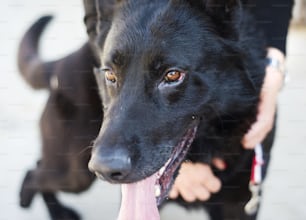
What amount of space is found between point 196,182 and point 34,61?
75cm

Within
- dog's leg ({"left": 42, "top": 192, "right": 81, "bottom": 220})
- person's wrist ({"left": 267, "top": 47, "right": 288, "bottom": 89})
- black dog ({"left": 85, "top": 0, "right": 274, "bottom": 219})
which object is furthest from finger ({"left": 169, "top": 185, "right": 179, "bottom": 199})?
dog's leg ({"left": 42, "top": 192, "right": 81, "bottom": 220})

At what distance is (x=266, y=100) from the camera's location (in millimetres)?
1697

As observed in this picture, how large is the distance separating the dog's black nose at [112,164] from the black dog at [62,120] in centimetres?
51

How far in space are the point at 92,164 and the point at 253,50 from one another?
1.79 feet

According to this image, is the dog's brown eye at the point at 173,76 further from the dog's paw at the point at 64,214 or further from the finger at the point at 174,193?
the dog's paw at the point at 64,214

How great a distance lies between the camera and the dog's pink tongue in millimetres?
1478

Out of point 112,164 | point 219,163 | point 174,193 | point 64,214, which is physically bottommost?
point 64,214

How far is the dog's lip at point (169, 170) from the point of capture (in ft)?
5.00

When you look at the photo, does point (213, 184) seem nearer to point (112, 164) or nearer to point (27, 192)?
point (112, 164)

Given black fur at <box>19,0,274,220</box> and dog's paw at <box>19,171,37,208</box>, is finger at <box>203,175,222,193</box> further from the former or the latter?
dog's paw at <box>19,171,37,208</box>

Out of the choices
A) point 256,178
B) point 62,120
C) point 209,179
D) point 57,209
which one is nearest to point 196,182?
point 209,179

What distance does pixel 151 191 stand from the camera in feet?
4.99

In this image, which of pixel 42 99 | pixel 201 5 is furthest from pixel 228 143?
pixel 42 99

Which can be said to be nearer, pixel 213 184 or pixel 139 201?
pixel 139 201
